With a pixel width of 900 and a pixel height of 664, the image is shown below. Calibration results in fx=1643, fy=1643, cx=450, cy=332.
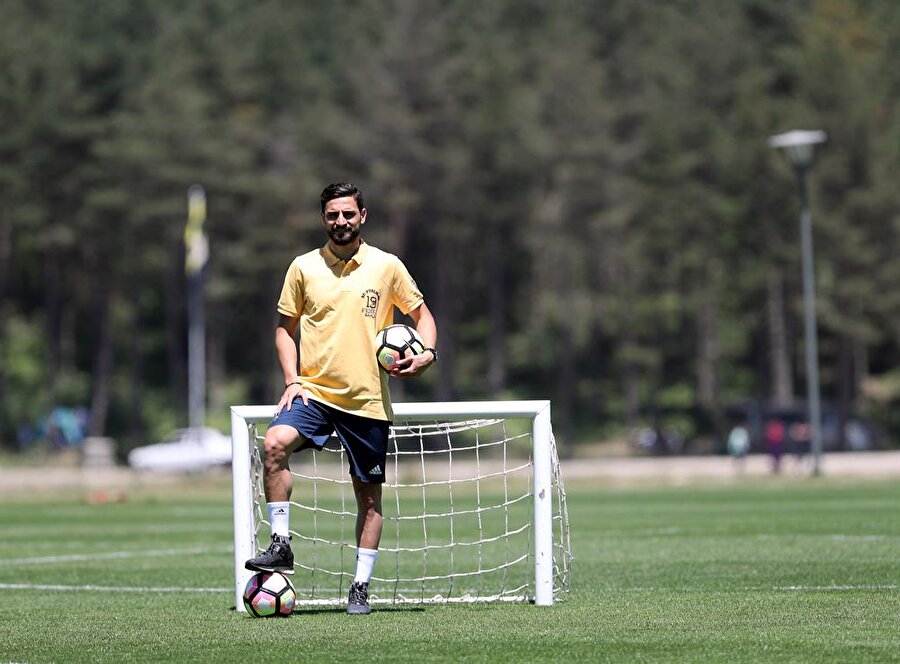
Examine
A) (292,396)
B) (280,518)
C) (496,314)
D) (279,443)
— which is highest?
(496,314)

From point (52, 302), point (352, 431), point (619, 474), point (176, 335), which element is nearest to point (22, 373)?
point (52, 302)

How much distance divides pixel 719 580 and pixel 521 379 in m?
68.6

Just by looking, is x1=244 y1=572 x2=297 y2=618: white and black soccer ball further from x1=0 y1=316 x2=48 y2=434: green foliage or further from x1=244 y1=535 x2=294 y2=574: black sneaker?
x1=0 y1=316 x2=48 y2=434: green foliage

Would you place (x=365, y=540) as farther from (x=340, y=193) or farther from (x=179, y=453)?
(x=179, y=453)

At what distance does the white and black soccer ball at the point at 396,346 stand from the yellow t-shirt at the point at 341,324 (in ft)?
0.34

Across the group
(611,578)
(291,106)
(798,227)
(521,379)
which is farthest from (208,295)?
(611,578)

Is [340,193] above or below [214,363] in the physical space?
above

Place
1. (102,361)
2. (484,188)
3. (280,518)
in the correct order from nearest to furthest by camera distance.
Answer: (280,518), (484,188), (102,361)

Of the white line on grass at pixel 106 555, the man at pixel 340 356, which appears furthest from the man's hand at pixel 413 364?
the white line on grass at pixel 106 555

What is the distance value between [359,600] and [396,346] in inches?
58.2

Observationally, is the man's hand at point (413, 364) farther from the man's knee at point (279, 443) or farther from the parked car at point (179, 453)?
the parked car at point (179, 453)

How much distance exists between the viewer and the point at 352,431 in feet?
30.3

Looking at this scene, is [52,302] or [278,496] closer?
[278,496]

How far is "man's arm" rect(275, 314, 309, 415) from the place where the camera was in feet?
30.0
